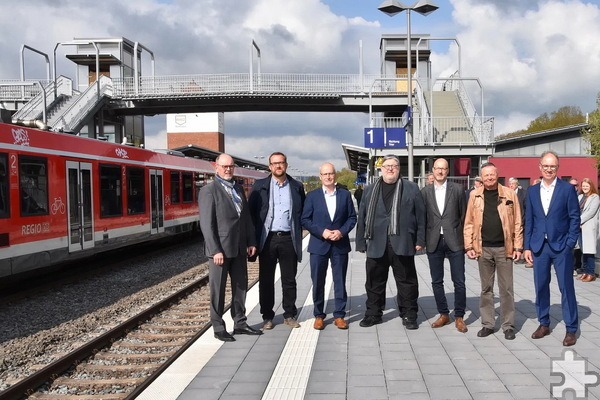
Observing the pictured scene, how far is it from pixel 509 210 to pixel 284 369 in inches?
116

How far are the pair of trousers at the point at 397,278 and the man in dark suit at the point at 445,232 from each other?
27 centimetres

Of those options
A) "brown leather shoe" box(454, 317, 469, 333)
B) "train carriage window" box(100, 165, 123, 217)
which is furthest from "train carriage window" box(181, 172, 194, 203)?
"brown leather shoe" box(454, 317, 469, 333)

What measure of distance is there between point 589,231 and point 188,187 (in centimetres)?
1312

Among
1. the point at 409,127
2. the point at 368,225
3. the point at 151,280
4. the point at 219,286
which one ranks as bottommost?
the point at 151,280

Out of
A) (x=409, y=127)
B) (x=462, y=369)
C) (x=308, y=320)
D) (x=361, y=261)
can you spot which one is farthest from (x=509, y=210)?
(x=409, y=127)

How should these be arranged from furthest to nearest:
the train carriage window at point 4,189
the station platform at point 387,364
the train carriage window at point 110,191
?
the train carriage window at point 110,191 < the train carriage window at point 4,189 < the station platform at point 387,364

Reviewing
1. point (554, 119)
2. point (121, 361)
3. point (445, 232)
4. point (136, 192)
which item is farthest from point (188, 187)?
point (554, 119)

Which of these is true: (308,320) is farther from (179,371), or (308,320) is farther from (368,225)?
(179,371)

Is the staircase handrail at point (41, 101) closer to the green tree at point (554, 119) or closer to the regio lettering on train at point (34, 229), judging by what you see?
the regio lettering on train at point (34, 229)

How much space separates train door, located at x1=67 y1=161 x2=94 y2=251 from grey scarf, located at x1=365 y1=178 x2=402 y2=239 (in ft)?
23.1

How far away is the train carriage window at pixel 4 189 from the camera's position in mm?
9141

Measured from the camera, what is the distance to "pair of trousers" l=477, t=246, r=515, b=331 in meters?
6.24

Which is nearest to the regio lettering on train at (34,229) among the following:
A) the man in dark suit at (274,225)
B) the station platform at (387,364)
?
the station platform at (387,364)

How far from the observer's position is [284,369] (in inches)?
205
